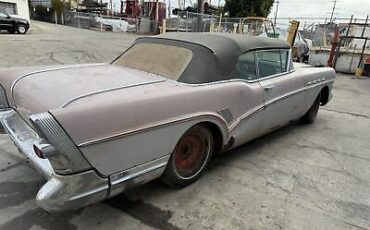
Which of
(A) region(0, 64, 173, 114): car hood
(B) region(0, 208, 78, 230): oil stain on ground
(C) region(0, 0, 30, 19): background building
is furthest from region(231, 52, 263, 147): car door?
(C) region(0, 0, 30, 19): background building

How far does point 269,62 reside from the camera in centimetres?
413

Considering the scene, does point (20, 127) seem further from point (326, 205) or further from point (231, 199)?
point (326, 205)

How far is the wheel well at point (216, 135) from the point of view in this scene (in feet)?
10.5

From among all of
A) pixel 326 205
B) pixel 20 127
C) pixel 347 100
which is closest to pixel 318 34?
pixel 347 100

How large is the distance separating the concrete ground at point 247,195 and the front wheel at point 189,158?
0.12 metres

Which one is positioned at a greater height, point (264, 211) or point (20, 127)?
point (20, 127)

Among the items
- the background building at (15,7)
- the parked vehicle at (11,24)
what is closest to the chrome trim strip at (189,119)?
the parked vehicle at (11,24)

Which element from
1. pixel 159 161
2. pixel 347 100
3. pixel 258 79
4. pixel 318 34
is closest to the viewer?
pixel 159 161

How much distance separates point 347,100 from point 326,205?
18.2 ft

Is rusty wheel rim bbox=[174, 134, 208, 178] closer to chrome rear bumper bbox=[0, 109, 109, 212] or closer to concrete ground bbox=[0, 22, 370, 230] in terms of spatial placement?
concrete ground bbox=[0, 22, 370, 230]

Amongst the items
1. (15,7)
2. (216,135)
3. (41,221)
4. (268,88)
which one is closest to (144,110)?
(216,135)

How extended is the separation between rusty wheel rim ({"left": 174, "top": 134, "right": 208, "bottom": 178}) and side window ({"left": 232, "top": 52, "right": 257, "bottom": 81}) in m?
0.81

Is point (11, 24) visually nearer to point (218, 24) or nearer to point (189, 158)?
point (218, 24)

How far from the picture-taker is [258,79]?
12.5 ft
